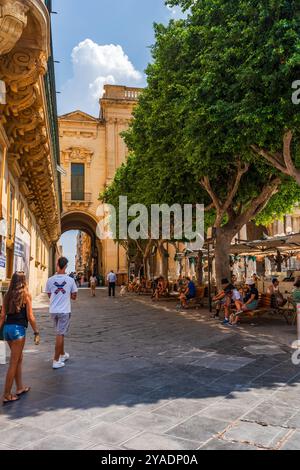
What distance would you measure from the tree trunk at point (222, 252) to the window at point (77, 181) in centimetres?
3092

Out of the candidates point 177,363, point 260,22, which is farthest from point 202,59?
point 177,363

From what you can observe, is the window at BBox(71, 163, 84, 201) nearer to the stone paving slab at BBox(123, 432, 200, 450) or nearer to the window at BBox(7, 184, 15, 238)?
the window at BBox(7, 184, 15, 238)

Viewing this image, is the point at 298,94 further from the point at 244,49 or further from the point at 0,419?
the point at 0,419

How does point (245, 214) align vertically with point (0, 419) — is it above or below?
above

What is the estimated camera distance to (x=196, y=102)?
10.9 m

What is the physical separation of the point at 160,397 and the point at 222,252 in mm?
11256

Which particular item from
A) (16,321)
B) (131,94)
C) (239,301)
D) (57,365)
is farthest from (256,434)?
(131,94)

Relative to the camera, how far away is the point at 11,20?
5.64m

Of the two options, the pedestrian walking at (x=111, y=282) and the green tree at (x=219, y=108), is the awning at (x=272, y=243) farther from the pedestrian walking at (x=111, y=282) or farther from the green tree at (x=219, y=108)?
the pedestrian walking at (x=111, y=282)

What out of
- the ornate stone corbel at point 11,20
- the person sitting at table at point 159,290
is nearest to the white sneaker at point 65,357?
the ornate stone corbel at point 11,20

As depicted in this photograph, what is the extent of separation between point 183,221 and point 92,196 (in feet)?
85.3

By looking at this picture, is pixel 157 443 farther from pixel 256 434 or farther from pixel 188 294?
pixel 188 294

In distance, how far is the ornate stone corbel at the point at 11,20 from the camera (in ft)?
18.2
